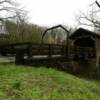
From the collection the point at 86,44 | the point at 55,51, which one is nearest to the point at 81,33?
the point at 86,44

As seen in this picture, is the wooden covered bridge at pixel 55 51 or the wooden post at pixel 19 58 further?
the wooden covered bridge at pixel 55 51

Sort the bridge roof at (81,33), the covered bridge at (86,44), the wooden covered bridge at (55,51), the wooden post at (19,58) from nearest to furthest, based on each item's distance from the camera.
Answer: the wooden post at (19,58) < the wooden covered bridge at (55,51) < the covered bridge at (86,44) < the bridge roof at (81,33)

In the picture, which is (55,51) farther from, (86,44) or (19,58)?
(86,44)

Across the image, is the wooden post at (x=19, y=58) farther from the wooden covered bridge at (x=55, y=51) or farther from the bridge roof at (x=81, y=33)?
the bridge roof at (x=81, y=33)

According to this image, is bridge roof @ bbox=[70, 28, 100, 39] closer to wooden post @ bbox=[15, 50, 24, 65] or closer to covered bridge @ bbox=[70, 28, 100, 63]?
covered bridge @ bbox=[70, 28, 100, 63]

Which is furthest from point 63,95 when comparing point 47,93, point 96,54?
point 96,54

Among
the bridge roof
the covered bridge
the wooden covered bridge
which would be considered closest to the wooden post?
the wooden covered bridge

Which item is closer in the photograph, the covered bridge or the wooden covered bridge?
the wooden covered bridge

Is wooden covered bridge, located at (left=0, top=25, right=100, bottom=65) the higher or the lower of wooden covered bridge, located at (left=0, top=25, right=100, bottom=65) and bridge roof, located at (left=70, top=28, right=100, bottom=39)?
the lower

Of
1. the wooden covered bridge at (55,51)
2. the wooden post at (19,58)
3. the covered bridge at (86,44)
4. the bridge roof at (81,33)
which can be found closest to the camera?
the wooden post at (19,58)

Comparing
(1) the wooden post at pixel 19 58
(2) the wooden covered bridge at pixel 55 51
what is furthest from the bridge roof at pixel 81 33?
(1) the wooden post at pixel 19 58

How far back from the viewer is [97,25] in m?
31.3

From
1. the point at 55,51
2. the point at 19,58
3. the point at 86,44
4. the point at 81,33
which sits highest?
the point at 81,33

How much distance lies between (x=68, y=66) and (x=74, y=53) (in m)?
2.51
